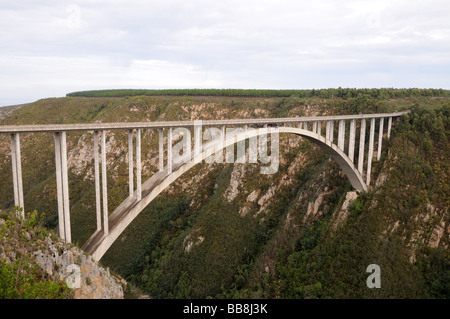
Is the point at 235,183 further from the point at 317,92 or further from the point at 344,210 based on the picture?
the point at 317,92

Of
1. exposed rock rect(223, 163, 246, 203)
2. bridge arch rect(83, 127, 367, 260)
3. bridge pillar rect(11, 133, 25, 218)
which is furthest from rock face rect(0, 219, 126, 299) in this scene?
exposed rock rect(223, 163, 246, 203)

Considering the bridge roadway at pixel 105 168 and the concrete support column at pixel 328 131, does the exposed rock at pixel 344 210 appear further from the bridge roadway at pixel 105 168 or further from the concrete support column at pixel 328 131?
the concrete support column at pixel 328 131

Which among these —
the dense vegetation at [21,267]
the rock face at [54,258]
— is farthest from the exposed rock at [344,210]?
the dense vegetation at [21,267]

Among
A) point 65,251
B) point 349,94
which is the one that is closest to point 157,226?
point 65,251

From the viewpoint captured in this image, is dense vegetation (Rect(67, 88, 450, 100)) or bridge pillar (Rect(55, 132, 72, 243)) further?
dense vegetation (Rect(67, 88, 450, 100))

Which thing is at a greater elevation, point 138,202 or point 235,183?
point 138,202

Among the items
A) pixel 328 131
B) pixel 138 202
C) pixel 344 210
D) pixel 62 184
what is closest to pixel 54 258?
pixel 62 184

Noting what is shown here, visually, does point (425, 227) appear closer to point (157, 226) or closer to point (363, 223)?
point (363, 223)

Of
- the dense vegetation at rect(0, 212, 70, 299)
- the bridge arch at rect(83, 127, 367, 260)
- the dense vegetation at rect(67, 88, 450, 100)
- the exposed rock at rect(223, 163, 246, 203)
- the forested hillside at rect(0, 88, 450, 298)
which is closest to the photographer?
the dense vegetation at rect(0, 212, 70, 299)

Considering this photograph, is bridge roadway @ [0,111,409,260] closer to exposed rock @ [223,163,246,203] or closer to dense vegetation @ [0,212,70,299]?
dense vegetation @ [0,212,70,299]
